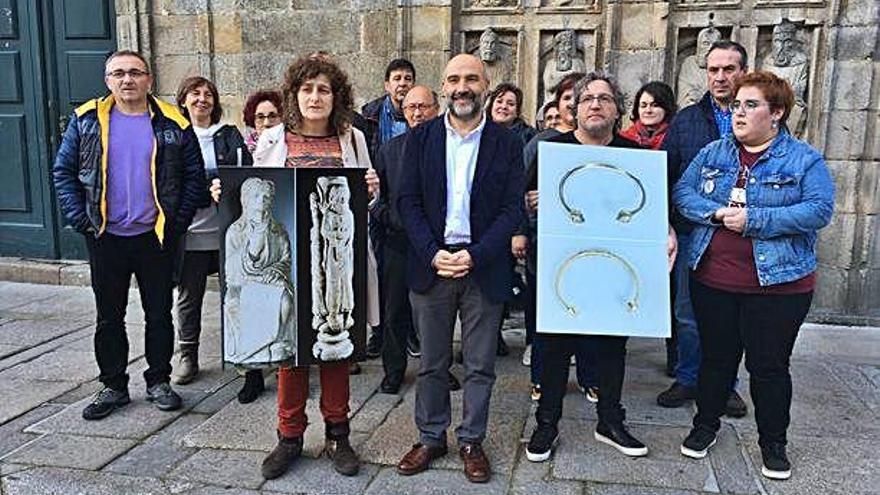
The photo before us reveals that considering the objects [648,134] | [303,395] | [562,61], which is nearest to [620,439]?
[303,395]

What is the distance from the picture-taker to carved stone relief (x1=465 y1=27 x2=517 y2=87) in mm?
6000

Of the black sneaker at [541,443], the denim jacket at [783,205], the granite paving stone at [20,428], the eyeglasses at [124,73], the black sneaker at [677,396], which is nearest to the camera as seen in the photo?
the denim jacket at [783,205]

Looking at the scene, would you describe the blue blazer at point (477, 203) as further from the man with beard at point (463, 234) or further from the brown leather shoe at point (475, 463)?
the brown leather shoe at point (475, 463)

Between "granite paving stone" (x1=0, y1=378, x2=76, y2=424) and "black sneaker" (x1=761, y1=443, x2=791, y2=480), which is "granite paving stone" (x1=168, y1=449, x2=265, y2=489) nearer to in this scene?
"granite paving stone" (x1=0, y1=378, x2=76, y2=424)

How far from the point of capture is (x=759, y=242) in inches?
123

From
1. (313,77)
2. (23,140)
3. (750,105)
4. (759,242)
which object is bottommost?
(759,242)

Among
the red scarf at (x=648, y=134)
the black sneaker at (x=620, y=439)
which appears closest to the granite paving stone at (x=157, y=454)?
the black sneaker at (x=620, y=439)

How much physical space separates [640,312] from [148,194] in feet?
8.28

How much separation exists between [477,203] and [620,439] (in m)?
1.36

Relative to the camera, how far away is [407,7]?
6055 mm

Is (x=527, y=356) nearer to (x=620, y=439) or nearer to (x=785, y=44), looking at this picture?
(x=620, y=439)

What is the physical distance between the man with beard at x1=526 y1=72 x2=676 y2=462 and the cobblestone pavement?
0.10 m

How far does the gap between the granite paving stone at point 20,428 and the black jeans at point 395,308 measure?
73.6 inches

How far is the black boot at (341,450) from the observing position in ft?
10.7
